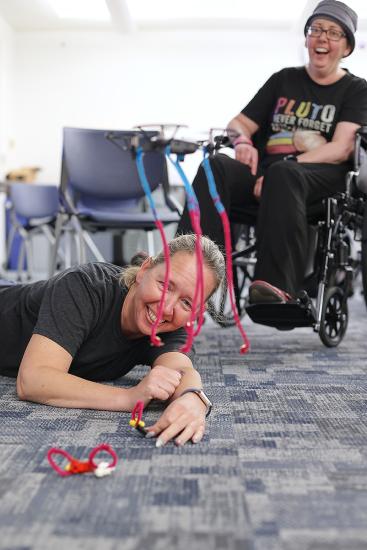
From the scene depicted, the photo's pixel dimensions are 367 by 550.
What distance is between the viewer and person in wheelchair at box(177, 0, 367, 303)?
7.23 ft

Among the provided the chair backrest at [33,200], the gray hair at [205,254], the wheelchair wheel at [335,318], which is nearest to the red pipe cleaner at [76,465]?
the gray hair at [205,254]

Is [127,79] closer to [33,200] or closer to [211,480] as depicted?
[33,200]

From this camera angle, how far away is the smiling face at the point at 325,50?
2.44 metres

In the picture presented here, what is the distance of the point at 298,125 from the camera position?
8.26 ft

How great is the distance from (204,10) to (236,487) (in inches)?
293

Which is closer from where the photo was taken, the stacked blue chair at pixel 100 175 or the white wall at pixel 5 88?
the stacked blue chair at pixel 100 175

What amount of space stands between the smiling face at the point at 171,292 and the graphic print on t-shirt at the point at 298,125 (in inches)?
47.9

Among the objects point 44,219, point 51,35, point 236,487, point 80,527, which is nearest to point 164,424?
point 236,487

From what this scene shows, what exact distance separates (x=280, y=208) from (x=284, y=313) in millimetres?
347

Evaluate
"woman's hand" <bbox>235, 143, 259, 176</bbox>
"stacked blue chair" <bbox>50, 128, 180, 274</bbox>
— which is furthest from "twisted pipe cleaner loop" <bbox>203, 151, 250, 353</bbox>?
"stacked blue chair" <bbox>50, 128, 180, 274</bbox>

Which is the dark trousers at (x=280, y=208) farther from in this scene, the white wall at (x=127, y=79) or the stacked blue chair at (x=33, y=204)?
the white wall at (x=127, y=79)

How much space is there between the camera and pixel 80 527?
83cm

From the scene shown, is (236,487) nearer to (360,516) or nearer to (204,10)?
(360,516)

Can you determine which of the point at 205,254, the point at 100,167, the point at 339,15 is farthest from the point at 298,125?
the point at 205,254
